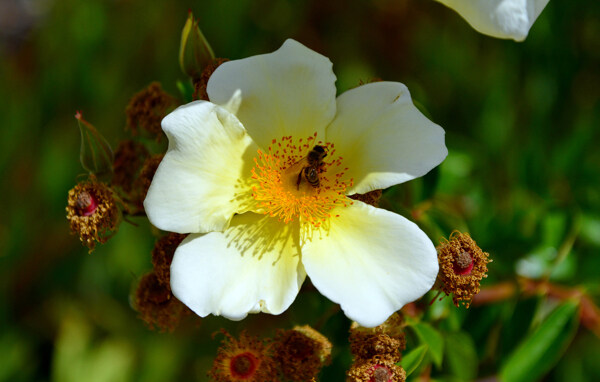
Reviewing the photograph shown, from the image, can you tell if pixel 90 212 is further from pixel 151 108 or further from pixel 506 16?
pixel 506 16

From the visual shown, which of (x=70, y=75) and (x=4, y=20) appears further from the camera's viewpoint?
(x=4, y=20)

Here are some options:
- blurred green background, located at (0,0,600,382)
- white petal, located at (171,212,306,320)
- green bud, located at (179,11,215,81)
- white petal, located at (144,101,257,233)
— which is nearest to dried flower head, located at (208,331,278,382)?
white petal, located at (171,212,306,320)

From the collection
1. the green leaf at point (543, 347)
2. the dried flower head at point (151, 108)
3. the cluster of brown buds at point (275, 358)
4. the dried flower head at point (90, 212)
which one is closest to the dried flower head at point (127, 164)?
the dried flower head at point (151, 108)

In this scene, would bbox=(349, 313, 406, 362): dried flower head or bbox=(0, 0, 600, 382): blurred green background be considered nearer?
bbox=(349, 313, 406, 362): dried flower head

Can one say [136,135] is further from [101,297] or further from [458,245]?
[101,297]

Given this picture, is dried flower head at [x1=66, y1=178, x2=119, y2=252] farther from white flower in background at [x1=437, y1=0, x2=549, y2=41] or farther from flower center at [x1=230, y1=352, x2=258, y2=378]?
white flower in background at [x1=437, y1=0, x2=549, y2=41]

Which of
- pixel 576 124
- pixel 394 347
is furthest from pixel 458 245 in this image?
pixel 576 124

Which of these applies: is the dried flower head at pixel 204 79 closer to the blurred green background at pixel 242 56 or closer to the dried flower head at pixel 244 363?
the dried flower head at pixel 244 363
